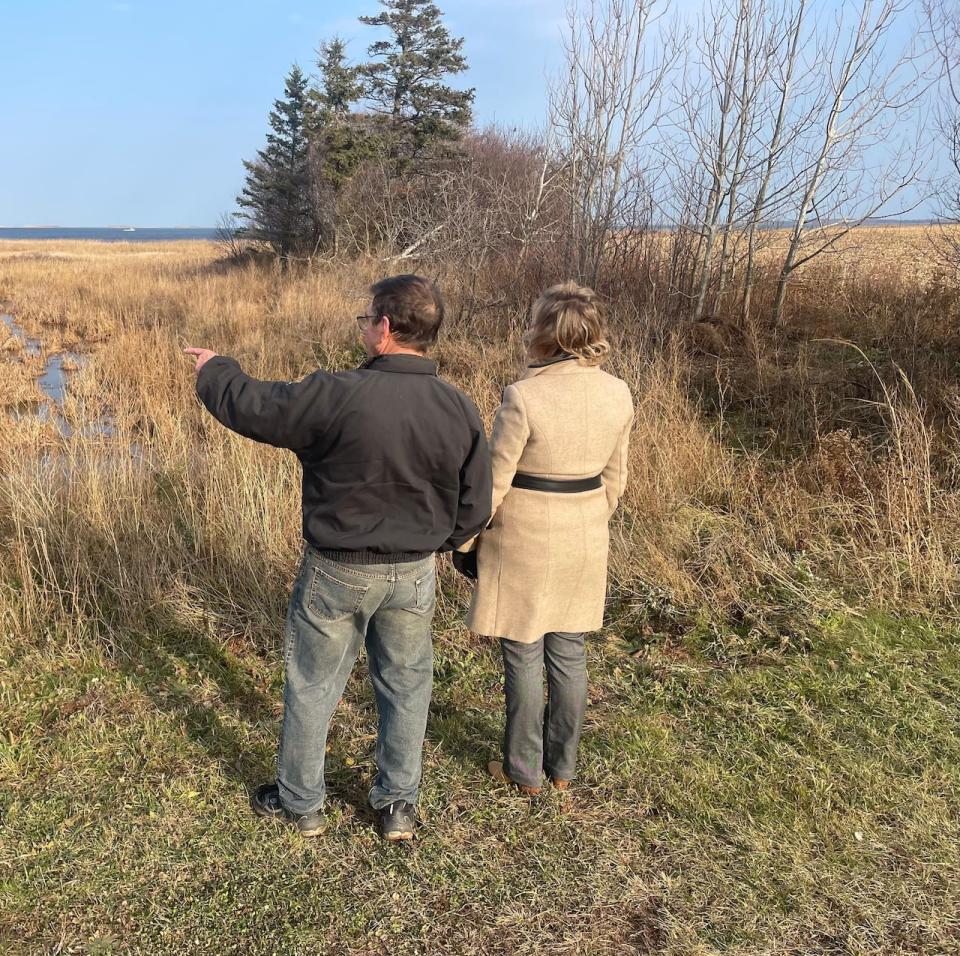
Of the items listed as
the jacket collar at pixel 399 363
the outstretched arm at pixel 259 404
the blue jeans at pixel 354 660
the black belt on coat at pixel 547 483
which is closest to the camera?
the outstretched arm at pixel 259 404

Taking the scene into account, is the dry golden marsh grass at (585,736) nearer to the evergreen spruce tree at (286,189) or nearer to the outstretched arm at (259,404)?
the outstretched arm at (259,404)

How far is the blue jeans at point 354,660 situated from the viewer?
6.95ft

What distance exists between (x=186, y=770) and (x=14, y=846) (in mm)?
570

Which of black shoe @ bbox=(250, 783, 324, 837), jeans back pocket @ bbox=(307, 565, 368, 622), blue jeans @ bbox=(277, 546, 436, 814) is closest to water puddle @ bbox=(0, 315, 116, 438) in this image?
black shoe @ bbox=(250, 783, 324, 837)

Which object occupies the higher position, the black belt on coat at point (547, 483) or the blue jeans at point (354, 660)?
the black belt on coat at point (547, 483)

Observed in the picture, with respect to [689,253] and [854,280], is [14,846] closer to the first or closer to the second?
[689,253]

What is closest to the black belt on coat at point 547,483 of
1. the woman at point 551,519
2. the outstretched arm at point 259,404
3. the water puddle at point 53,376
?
the woman at point 551,519

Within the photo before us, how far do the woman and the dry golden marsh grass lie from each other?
0.41m

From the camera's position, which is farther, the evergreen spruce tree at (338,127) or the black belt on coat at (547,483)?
the evergreen spruce tree at (338,127)

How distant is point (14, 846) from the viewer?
2.38 metres

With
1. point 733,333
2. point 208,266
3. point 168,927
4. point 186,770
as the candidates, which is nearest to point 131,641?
point 186,770

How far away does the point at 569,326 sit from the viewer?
227cm

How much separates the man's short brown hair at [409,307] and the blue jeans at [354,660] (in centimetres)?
66

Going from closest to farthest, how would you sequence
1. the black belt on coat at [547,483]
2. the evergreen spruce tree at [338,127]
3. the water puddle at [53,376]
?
the black belt on coat at [547,483]
the water puddle at [53,376]
the evergreen spruce tree at [338,127]
